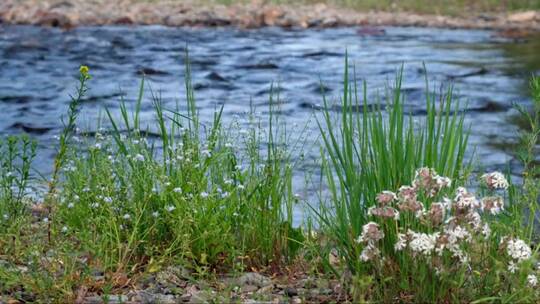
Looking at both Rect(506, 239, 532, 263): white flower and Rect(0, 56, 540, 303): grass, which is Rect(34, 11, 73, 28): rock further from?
Rect(506, 239, 532, 263): white flower

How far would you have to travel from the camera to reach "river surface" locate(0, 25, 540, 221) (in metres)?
9.12

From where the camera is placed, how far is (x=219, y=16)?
680 inches

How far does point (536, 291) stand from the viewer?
11.0 ft

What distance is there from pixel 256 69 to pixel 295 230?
8097mm

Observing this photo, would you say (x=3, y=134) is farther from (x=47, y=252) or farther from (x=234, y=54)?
(x=234, y=54)

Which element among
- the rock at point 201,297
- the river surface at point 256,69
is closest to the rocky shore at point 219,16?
the river surface at point 256,69

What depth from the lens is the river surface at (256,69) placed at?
912 centimetres

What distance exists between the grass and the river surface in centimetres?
276

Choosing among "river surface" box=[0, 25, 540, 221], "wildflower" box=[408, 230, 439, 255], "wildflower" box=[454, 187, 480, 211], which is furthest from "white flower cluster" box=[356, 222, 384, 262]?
"river surface" box=[0, 25, 540, 221]

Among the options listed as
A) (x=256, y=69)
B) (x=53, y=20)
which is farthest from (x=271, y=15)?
(x=256, y=69)

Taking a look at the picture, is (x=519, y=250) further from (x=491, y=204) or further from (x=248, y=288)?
(x=248, y=288)

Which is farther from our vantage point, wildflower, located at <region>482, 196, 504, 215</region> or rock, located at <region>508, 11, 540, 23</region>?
rock, located at <region>508, 11, 540, 23</region>

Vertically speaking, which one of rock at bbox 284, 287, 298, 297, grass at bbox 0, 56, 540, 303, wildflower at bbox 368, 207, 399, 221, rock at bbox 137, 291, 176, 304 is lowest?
rock at bbox 284, 287, 298, 297

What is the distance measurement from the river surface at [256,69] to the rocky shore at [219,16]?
2.14 ft
